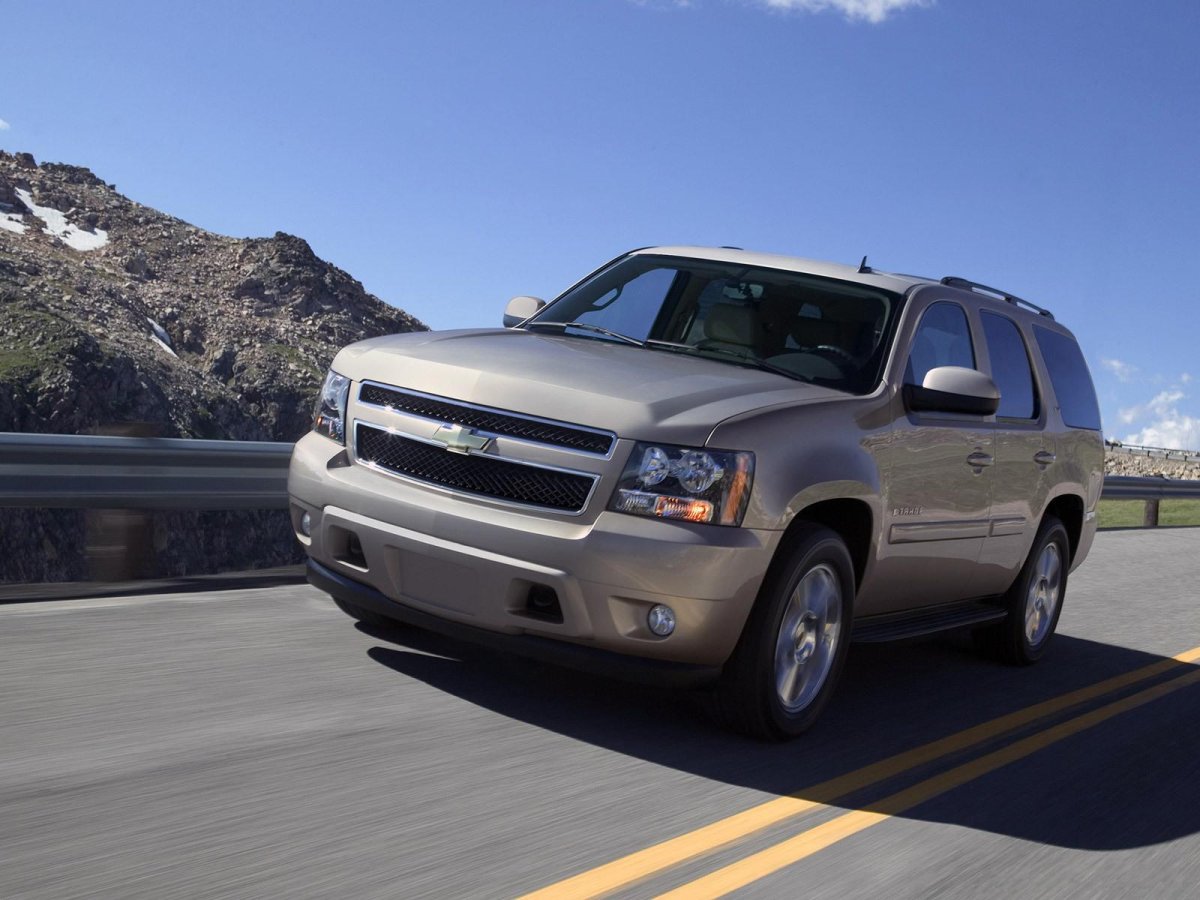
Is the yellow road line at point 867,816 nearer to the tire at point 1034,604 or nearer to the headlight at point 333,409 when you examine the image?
the tire at point 1034,604

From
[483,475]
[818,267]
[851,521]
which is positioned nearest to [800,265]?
[818,267]

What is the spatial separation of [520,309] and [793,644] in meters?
2.36

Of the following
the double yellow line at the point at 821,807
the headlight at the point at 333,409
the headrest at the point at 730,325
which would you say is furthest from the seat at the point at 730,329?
the double yellow line at the point at 821,807

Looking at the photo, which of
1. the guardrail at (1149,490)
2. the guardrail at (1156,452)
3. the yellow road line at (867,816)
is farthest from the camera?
the guardrail at (1156,452)

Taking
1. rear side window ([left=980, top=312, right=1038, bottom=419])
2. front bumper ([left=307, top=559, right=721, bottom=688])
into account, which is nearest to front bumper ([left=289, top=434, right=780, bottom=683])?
front bumper ([left=307, top=559, right=721, bottom=688])

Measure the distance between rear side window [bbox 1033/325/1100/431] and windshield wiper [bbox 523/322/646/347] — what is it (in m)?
2.78

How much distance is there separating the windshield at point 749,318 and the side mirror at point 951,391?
0.65 feet

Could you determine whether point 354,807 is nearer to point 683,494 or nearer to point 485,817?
point 485,817

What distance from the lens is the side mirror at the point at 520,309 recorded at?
6.92m

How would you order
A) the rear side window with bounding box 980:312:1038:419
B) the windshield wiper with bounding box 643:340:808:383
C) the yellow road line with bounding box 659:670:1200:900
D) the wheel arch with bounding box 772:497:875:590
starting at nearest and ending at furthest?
the yellow road line with bounding box 659:670:1200:900
the wheel arch with bounding box 772:497:875:590
the windshield wiper with bounding box 643:340:808:383
the rear side window with bounding box 980:312:1038:419

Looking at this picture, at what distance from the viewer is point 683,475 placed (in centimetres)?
496

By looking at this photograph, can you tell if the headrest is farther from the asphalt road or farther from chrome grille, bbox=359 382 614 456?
the asphalt road

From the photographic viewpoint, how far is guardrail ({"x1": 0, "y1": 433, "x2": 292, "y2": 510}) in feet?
23.1

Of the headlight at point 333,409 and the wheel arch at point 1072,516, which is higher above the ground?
the headlight at point 333,409
